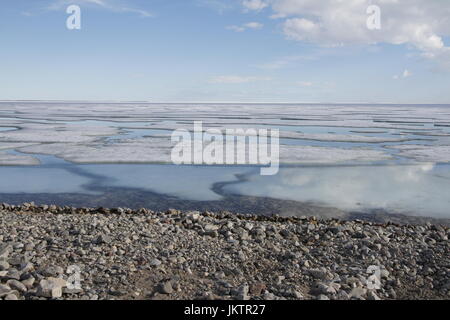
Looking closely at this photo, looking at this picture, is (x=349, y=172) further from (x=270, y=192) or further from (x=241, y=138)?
(x=241, y=138)

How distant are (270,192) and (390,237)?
323cm

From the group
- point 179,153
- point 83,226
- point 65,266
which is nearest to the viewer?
point 65,266

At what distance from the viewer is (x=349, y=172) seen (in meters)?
10.8

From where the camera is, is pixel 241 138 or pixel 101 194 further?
pixel 241 138

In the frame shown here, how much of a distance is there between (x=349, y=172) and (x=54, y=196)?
22.5 ft

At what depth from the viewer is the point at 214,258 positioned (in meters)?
4.81

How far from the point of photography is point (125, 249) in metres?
4.96

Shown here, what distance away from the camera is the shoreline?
13.3ft

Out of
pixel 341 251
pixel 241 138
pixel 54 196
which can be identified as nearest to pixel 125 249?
pixel 341 251

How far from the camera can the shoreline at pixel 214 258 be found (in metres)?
4.05
